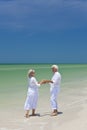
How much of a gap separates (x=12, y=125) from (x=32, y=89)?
5.54 feet

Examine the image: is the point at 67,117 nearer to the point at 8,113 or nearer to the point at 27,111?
the point at 27,111

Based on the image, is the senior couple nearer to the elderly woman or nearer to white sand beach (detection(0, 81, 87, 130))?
the elderly woman

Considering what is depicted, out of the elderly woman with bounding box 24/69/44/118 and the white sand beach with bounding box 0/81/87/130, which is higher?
the elderly woman with bounding box 24/69/44/118

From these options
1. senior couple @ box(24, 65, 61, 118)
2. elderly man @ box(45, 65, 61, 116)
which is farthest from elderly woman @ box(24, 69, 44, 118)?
elderly man @ box(45, 65, 61, 116)

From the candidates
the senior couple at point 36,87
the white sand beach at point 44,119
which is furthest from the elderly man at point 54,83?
the white sand beach at point 44,119

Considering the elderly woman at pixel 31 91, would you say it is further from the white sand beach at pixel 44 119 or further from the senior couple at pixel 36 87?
the white sand beach at pixel 44 119

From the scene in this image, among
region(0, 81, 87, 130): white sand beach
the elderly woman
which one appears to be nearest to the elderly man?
the elderly woman

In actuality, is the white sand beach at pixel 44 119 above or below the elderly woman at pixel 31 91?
below

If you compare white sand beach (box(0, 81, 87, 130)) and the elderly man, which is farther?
the elderly man

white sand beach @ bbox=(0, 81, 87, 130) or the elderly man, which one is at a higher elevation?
the elderly man

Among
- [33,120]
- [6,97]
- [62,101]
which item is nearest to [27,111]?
[33,120]

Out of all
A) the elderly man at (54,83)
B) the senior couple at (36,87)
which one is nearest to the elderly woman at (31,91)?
the senior couple at (36,87)

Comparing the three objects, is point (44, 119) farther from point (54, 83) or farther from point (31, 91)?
point (54, 83)

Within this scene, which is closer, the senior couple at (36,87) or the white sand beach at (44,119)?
the white sand beach at (44,119)
